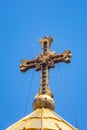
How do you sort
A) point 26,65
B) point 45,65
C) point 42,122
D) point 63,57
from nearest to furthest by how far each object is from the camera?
point 42,122 < point 45,65 < point 63,57 < point 26,65

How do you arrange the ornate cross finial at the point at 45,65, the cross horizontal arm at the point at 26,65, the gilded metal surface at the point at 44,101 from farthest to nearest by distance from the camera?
1. the cross horizontal arm at the point at 26,65
2. the ornate cross finial at the point at 45,65
3. the gilded metal surface at the point at 44,101

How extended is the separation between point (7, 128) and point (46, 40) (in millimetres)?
5433

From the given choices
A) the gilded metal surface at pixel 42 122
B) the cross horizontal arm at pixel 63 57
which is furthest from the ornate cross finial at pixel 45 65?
the gilded metal surface at pixel 42 122

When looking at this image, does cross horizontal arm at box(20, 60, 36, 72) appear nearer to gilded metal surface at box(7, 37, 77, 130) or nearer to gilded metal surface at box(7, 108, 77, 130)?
gilded metal surface at box(7, 37, 77, 130)

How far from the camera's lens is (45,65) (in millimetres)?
17891

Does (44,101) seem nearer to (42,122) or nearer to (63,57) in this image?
(42,122)

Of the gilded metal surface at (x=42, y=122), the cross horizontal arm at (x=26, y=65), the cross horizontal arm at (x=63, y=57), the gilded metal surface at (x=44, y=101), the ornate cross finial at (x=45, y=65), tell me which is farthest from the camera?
the cross horizontal arm at (x=26, y=65)

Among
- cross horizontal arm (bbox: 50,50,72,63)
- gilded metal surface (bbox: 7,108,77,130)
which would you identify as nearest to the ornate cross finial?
cross horizontal arm (bbox: 50,50,72,63)

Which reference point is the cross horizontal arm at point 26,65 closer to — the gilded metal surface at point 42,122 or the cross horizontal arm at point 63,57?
the cross horizontal arm at point 63,57

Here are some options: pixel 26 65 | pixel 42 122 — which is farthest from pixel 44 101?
pixel 26 65

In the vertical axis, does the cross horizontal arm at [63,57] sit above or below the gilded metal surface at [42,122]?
above

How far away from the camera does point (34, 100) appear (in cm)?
1634

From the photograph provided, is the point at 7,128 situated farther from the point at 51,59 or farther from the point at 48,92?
the point at 51,59

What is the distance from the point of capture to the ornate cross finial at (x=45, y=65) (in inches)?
635
